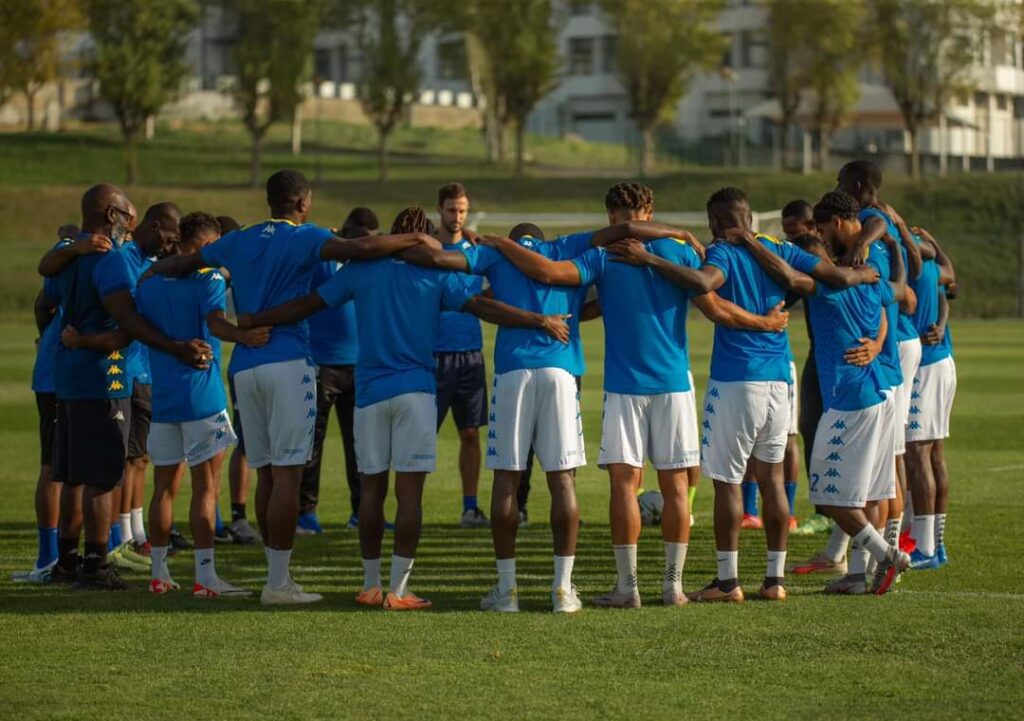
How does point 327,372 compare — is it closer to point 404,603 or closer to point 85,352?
point 85,352

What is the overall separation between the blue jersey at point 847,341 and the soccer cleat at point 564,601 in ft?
6.46

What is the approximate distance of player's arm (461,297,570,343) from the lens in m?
9.12

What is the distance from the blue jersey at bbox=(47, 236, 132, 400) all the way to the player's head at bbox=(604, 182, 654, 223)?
124 inches

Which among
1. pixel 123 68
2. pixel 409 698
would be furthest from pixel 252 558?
pixel 123 68

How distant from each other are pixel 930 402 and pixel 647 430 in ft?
8.97

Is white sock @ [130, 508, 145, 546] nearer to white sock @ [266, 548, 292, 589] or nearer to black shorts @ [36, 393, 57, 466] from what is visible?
black shorts @ [36, 393, 57, 466]

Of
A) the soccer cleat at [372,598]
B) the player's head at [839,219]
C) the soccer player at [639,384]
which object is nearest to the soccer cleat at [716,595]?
the soccer player at [639,384]

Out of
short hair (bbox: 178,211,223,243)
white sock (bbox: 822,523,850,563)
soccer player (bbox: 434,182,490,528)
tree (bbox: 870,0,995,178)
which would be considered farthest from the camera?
tree (bbox: 870,0,995,178)

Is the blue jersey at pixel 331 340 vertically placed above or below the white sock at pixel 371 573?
above

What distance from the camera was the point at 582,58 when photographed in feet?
297

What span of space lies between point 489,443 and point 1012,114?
7979 cm

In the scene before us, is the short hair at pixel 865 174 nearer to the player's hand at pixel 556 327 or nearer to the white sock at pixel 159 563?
the player's hand at pixel 556 327

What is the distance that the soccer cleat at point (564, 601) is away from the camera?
30.0 feet

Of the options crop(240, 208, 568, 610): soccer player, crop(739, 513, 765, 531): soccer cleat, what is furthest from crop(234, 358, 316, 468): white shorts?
crop(739, 513, 765, 531): soccer cleat
